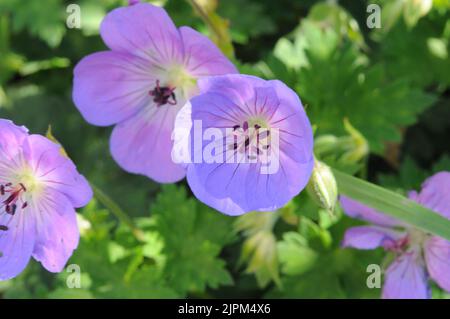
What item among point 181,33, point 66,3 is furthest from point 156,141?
point 66,3

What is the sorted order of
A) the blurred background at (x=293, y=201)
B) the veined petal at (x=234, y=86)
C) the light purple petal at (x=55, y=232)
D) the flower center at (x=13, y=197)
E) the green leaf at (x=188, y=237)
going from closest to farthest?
the veined petal at (x=234, y=86) < the light purple petal at (x=55, y=232) < the flower center at (x=13, y=197) < the blurred background at (x=293, y=201) < the green leaf at (x=188, y=237)

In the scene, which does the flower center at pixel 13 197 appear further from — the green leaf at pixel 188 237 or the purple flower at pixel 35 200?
the green leaf at pixel 188 237

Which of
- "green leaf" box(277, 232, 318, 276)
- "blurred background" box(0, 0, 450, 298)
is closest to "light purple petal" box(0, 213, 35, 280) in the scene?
"blurred background" box(0, 0, 450, 298)

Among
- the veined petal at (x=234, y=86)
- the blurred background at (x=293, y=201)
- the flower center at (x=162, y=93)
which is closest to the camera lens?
the veined petal at (x=234, y=86)

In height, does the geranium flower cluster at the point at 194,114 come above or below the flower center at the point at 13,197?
above

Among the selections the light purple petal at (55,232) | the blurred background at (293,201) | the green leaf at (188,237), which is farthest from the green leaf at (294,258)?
the light purple petal at (55,232)

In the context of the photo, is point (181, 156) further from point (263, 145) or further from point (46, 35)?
point (46, 35)

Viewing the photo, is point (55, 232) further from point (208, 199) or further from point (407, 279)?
point (407, 279)
